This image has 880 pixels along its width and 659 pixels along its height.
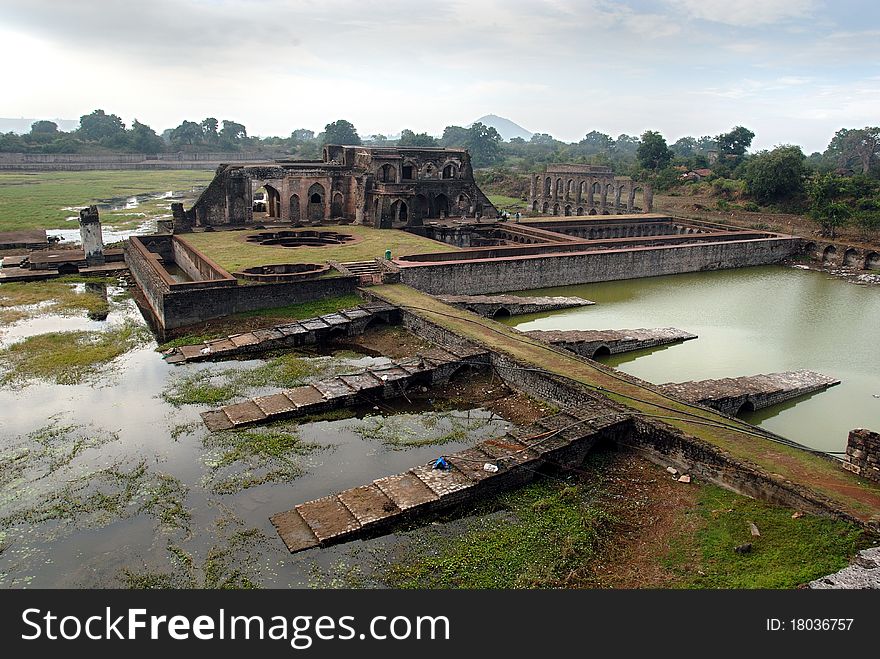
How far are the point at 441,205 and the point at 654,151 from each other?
91.9ft

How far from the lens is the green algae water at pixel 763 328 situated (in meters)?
12.4

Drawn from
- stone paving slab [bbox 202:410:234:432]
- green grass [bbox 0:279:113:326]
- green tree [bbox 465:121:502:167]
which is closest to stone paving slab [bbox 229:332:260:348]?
stone paving slab [bbox 202:410:234:432]

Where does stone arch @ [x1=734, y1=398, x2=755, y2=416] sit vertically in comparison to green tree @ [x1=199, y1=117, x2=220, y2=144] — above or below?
below

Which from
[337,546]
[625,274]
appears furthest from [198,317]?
[625,274]

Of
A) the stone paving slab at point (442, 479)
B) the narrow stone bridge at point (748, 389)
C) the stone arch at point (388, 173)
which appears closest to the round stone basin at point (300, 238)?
the stone arch at point (388, 173)

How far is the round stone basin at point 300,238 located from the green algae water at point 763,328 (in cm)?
877

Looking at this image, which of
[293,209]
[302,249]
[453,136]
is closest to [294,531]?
[302,249]

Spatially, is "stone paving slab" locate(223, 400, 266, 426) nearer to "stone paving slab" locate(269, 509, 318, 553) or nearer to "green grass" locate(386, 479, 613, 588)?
"stone paving slab" locate(269, 509, 318, 553)

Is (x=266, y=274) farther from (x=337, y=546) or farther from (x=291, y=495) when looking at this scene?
(x=337, y=546)

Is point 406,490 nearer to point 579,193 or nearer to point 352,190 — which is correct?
point 352,190

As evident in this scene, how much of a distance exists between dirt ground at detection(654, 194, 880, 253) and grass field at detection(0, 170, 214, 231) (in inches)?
1249

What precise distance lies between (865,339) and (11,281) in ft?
82.4

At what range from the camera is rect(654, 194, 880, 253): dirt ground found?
31375 millimetres

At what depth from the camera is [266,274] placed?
18750 millimetres
